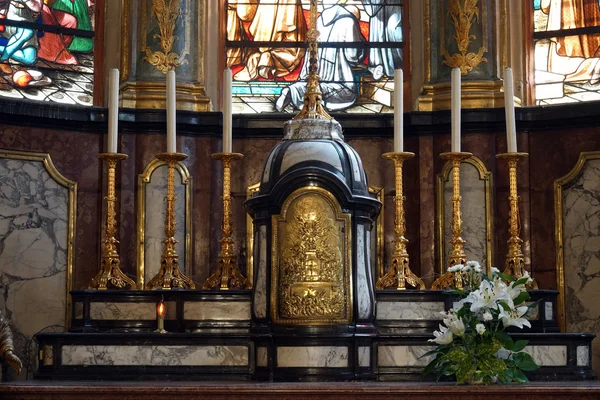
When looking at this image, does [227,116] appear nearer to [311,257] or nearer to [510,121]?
[311,257]

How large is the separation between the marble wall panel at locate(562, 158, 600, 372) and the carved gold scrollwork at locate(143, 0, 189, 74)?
11.9 feet

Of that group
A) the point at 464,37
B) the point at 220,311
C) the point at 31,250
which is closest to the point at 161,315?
the point at 220,311

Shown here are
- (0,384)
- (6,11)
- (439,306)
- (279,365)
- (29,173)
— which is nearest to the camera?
(0,384)

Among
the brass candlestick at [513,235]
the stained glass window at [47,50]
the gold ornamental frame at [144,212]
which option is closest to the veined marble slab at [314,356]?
the brass candlestick at [513,235]

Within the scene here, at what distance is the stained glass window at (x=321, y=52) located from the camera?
39.7 ft

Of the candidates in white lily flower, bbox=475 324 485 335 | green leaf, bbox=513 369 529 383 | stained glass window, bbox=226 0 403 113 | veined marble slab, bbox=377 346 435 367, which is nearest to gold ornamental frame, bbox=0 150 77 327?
stained glass window, bbox=226 0 403 113

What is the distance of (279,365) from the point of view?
811 centimetres

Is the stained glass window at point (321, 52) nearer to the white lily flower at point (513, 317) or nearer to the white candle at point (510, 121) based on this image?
the white candle at point (510, 121)

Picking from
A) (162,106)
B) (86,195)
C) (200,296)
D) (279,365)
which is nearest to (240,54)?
(162,106)

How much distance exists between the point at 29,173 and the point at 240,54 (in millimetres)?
2434

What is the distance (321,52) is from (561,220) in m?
2.82

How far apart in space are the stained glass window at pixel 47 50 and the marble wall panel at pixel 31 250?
91 cm

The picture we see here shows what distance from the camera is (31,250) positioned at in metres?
10.9

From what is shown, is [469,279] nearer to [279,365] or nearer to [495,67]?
[279,365]
